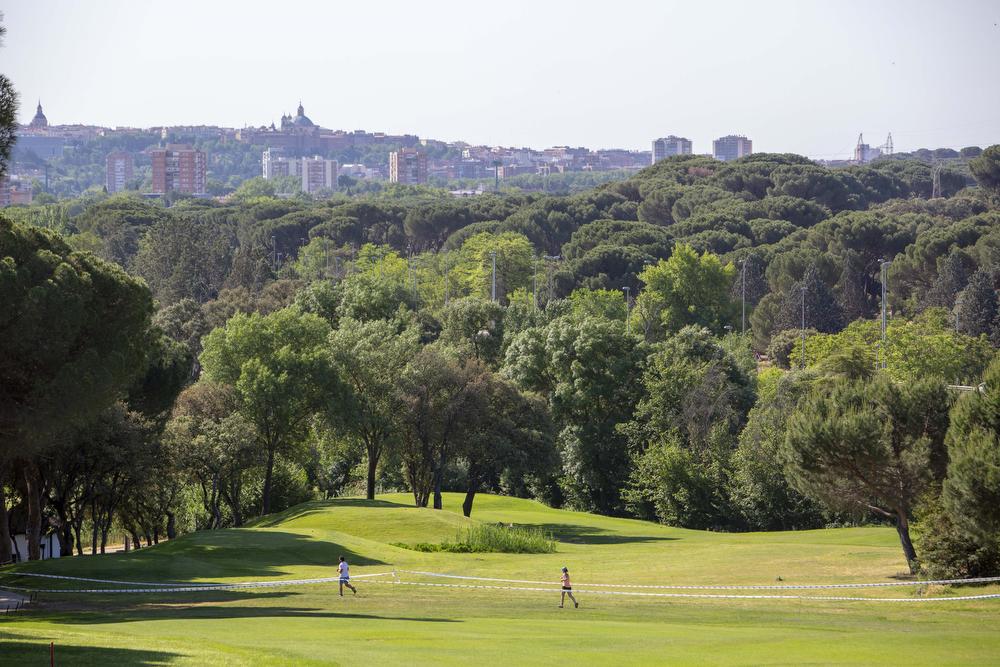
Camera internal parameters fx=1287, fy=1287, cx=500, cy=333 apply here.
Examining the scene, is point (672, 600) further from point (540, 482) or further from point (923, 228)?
point (923, 228)

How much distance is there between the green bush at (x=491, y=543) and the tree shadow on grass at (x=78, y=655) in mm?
25940

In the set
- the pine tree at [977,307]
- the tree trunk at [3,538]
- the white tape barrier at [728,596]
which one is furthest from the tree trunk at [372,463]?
the pine tree at [977,307]

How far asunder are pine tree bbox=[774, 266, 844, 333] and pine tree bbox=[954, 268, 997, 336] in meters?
13.9

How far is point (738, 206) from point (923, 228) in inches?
1180

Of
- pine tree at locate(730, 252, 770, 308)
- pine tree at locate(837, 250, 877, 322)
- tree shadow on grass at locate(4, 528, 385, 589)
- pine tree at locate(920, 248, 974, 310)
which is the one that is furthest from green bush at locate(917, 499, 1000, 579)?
pine tree at locate(730, 252, 770, 308)

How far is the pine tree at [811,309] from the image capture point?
403 ft

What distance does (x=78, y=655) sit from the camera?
22.4 m

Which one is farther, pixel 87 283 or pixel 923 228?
pixel 923 228

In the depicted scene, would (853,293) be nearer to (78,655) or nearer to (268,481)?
(268,481)

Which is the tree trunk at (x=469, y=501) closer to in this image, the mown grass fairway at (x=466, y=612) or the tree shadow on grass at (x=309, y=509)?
the tree shadow on grass at (x=309, y=509)

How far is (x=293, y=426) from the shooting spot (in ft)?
205

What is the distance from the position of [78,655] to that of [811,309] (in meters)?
108

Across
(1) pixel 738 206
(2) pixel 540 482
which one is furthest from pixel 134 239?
(2) pixel 540 482

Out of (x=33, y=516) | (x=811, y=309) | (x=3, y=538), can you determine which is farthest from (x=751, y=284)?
(x=3, y=538)
